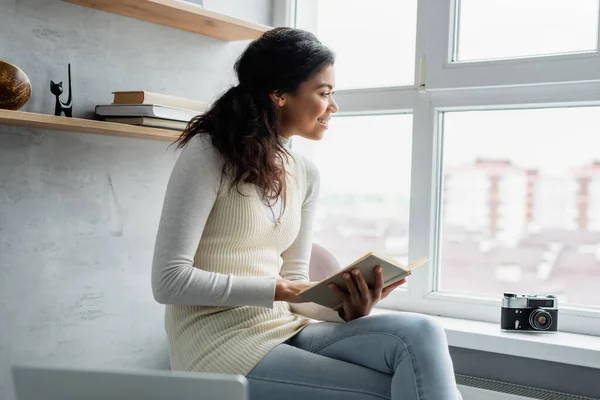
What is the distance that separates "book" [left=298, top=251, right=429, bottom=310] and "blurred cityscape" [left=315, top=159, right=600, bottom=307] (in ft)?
2.63

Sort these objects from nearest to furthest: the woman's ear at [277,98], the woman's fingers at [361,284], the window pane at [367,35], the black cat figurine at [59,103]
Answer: the woman's fingers at [361,284] → the woman's ear at [277,98] → the black cat figurine at [59,103] → the window pane at [367,35]

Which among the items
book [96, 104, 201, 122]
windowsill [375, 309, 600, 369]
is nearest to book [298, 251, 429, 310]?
windowsill [375, 309, 600, 369]

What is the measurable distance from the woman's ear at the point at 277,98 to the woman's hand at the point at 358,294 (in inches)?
20.1

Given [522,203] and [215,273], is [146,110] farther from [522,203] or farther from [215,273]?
[522,203]

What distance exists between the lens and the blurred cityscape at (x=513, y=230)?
218 cm

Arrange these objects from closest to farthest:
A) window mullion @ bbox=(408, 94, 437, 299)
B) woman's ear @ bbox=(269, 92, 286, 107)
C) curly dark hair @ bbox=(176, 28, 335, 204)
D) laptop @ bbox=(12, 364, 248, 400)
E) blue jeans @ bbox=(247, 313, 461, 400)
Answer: laptop @ bbox=(12, 364, 248, 400) < blue jeans @ bbox=(247, 313, 461, 400) < curly dark hair @ bbox=(176, 28, 335, 204) < woman's ear @ bbox=(269, 92, 286, 107) < window mullion @ bbox=(408, 94, 437, 299)

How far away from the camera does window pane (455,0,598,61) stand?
2.16m

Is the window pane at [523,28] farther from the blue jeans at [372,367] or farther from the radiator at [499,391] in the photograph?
the blue jeans at [372,367]

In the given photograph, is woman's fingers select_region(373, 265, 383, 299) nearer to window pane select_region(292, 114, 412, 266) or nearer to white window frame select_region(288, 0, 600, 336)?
white window frame select_region(288, 0, 600, 336)

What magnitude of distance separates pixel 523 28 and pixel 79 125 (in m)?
1.34

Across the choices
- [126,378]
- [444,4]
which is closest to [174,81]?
[444,4]

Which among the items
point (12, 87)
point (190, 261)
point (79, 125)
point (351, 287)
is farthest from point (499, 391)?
point (12, 87)

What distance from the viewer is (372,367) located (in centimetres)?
152

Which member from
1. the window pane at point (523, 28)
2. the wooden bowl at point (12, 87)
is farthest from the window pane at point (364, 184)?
the wooden bowl at point (12, 87)
